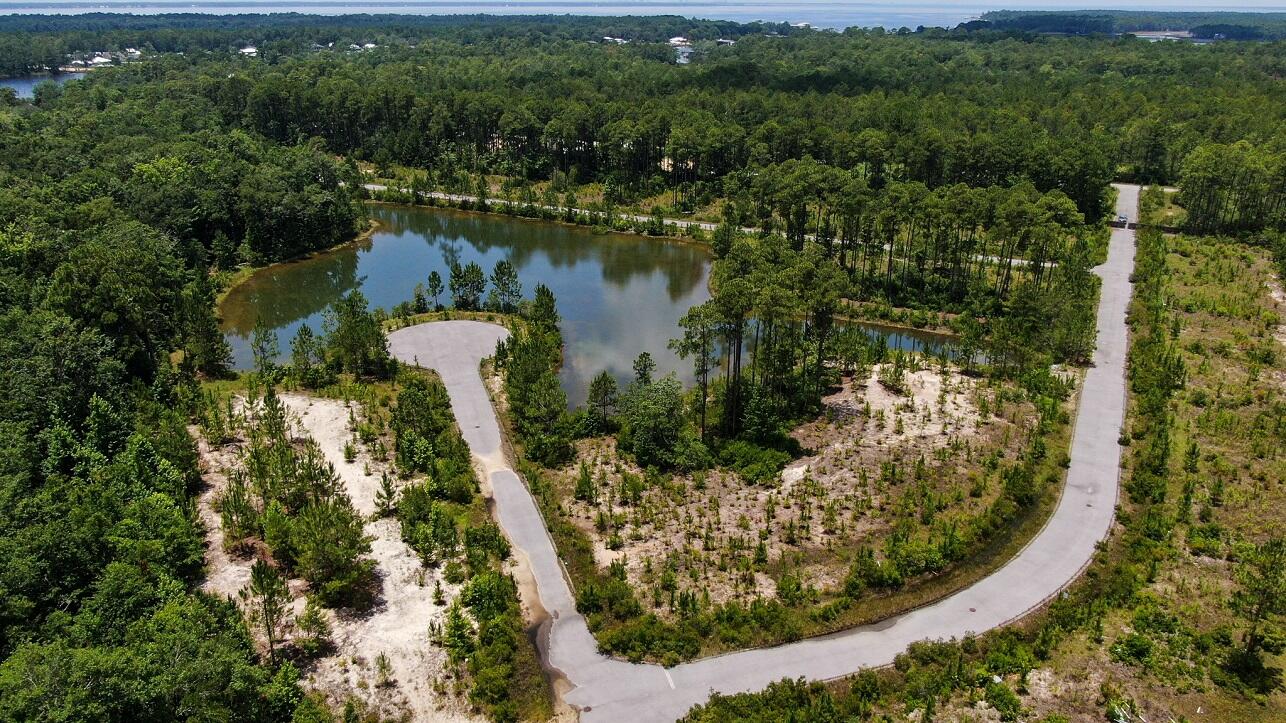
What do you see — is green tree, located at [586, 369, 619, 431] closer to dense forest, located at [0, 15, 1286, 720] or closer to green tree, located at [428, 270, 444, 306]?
dense forest, located at [0, 15, 1286, 720]

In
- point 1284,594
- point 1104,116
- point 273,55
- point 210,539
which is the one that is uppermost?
point 273,55

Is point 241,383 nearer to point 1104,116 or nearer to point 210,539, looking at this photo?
point 210,539

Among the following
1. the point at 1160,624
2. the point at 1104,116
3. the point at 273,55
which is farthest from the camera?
the point at 273,55

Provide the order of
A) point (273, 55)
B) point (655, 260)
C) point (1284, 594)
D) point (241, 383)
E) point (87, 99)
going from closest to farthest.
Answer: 1. point (1284, 594)
2. point (241, 383)
3. point (655, 260)
4. point (87, 99)
5. point (273, 55)

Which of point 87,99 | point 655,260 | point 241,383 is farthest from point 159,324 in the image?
point 87,99

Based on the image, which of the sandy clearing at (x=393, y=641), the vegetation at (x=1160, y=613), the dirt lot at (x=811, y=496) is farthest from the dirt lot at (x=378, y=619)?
the vegetation at (x=1160, y=613)

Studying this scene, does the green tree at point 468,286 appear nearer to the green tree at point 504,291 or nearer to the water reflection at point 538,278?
the green tree at point 504,291

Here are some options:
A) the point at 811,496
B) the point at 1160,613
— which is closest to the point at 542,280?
the point at 811,496

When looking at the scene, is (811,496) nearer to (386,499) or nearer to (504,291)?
(386,499)
